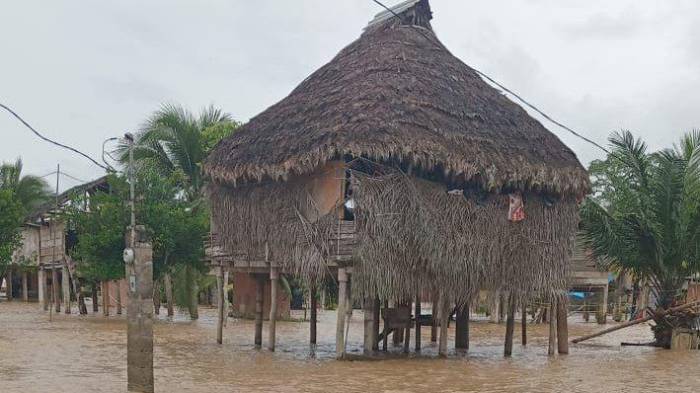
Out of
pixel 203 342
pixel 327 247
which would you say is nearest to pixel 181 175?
pixel 203 342

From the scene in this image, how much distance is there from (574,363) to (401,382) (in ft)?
15.7

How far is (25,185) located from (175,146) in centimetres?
1526

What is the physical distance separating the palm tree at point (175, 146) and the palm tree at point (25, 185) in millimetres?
13005

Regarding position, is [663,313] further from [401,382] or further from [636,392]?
[401,382]

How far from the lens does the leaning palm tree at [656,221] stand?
1753 cm

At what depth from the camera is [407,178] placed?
14125mm

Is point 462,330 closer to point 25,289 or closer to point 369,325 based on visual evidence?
point 369,325

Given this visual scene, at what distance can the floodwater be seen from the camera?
446 inches

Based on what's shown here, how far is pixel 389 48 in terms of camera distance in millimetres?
16953

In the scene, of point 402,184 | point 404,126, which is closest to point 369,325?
point 402,184

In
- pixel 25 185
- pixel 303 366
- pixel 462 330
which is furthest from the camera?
pixel 25 185

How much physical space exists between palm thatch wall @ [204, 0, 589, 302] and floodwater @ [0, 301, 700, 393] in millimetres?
1542

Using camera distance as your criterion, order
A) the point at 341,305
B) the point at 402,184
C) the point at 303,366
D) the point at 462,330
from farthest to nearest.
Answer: the point at 462,330 → the point at 402,184 → the point at 341,305 → the point at 303,366

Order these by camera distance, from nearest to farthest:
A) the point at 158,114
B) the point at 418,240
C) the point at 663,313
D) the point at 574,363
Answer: the point at 418,240, the point at 574,363, the point at 663,313, the point at 158,114
